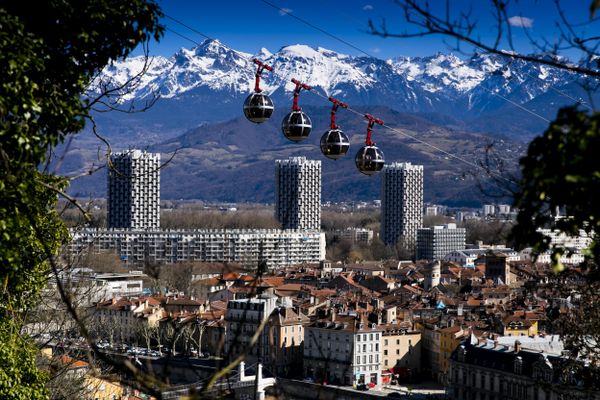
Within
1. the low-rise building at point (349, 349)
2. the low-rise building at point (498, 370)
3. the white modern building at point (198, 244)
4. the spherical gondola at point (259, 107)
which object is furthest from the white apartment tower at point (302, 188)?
the spherical gondola at point (259, 107)

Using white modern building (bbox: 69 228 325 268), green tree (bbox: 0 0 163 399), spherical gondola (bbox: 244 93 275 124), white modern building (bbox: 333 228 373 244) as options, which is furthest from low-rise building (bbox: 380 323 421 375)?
white modern building (bbox: 333 228 373 244)

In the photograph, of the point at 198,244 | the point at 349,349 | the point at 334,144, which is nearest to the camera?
the point at 334,144

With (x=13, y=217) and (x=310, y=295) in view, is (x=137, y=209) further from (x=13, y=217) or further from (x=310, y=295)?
(x=13, y=217)

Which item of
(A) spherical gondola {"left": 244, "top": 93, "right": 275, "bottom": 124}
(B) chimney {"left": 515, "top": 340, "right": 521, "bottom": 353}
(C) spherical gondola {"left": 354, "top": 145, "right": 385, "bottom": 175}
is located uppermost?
(A) spherical gondola {"left": 244, "top": 93, "right": 275, "bottom": 124}

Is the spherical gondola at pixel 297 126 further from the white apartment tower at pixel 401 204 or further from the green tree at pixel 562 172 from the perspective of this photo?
the white apartment tower at pixel 401 204

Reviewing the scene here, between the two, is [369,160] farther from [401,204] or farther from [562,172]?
[401,204]

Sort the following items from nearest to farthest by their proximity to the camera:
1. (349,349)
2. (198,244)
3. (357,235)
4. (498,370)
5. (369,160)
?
(369,160)
(498,370)
(349,349)
(198,244)
(357,235)

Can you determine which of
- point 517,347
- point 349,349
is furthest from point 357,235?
Answer: point 517,347

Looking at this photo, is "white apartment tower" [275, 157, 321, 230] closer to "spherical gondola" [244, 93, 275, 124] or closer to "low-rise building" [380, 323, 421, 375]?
"low-rise building" [380, 323, 421, 375]
